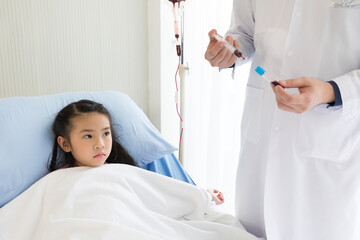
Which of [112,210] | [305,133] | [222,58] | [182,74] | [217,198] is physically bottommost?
[217,198]

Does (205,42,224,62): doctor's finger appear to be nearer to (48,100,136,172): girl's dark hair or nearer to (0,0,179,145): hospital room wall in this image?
(48,100,136,172): girl's dark hair

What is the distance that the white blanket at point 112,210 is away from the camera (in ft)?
2.96

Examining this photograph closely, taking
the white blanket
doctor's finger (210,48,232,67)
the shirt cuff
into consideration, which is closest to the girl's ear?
the white blanket

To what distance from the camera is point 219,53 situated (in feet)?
3.35

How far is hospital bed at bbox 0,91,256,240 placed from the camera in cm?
94

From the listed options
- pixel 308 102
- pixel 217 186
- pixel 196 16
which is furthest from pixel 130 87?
pixel 308 102

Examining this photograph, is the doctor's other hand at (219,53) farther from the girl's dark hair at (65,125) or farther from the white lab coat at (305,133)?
the girl's dark hair at (65,125)

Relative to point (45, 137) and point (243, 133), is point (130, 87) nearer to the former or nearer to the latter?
point (45, 137)

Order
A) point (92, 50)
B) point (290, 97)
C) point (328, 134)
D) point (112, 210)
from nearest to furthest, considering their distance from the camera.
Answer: point (290, 97)
point (328, 134)
point (112, 210)
point (92, 50)

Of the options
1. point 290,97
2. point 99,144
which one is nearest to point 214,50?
point 290,97

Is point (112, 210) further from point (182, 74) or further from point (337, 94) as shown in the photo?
point (182, 74)

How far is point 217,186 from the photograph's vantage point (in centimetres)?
202

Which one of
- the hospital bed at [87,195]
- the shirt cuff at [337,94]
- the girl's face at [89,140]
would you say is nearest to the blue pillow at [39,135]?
the hospital bed at [87,195]

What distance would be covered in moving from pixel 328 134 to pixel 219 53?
1.42 feet
